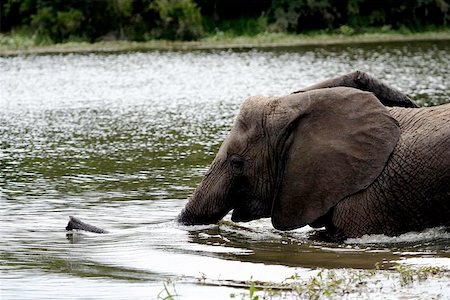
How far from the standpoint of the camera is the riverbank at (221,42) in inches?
2226

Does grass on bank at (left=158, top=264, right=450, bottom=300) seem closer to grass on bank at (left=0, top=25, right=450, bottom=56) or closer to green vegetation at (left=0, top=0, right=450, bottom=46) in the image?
grass on bank at (left=0, top=25, right=450, bottom=56)

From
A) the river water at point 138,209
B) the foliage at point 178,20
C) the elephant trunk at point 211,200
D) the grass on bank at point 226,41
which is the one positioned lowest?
the grass on bank at point 226,41

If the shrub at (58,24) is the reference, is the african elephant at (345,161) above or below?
above

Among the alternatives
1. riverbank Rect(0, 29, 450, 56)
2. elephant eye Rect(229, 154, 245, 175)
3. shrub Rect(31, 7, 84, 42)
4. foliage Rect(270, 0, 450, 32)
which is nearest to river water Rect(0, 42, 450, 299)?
elephant eye Rect(229, 154, 245, 175)

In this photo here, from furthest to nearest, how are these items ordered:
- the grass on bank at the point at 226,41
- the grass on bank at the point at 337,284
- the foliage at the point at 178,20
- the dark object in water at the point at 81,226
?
the foliage at the point at 178,20 < the grass on bank at the point at 226,41 < the dark object in water at the point at 81,226 < the grass on bank at the point at 337,284

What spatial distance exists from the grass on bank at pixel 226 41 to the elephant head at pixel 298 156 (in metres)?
46.2

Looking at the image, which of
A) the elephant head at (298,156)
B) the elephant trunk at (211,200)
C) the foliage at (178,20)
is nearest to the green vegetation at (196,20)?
the foliage at (178,20)

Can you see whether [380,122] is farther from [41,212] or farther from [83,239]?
[41,212]

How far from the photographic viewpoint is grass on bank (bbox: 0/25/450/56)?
2243 inches

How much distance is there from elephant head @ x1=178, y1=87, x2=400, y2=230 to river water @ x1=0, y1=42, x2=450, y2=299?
33cm

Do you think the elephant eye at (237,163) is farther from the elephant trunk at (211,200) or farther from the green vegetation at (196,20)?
the green vegetation at (196,20)

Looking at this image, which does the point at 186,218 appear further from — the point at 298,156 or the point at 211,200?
the point at 298,156

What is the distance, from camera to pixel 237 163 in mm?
9562

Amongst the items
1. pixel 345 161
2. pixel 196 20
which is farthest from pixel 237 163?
pixel 196 20
